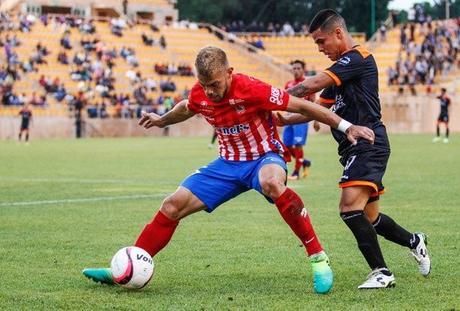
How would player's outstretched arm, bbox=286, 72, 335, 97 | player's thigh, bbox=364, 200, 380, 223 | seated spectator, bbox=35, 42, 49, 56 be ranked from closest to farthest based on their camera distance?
player's outstretched arm, bbox=286, 72, 335, 97, player's thigh, bbox=364, 200, 380, 223, seated spectator, bbox=35, 42, 49, 56

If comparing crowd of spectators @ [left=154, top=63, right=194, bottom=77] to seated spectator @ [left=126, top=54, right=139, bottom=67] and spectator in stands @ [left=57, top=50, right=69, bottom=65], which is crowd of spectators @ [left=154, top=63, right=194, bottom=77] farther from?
spectator in stands @ [left=57, top=50, right=69, bottom=65]

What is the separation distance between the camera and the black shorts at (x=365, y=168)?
25.7 feet

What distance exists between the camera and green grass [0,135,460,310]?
7.28 metres

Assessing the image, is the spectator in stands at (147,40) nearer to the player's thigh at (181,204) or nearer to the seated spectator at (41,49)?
the seated spectator at (41,49)

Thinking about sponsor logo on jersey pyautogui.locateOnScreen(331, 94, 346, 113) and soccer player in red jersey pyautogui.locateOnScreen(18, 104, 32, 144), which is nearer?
sponsor logo on jersey pyautogui.locateOnScreen(331, 94, 346, 113)

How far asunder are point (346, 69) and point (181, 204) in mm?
1582

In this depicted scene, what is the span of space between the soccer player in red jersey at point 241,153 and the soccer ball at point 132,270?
0.78 ft

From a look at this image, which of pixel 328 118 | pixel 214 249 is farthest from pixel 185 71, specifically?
pixel 328 118

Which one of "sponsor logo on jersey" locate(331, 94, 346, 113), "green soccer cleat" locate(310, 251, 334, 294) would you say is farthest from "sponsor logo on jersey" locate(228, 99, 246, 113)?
"green soccer cleat" locate(310, 251, 334, 294)

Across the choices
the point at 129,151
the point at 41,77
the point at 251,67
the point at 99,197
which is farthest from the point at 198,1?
the point at 99,197

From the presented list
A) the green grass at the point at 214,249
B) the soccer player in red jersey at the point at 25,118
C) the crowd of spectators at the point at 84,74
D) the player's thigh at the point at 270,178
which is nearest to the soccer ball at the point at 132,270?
the green grass at the point at 214,249

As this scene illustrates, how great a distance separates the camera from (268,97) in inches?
303

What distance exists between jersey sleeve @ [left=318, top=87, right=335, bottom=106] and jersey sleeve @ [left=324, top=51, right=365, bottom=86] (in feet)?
1.26

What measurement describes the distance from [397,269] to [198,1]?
7277 centimetres
